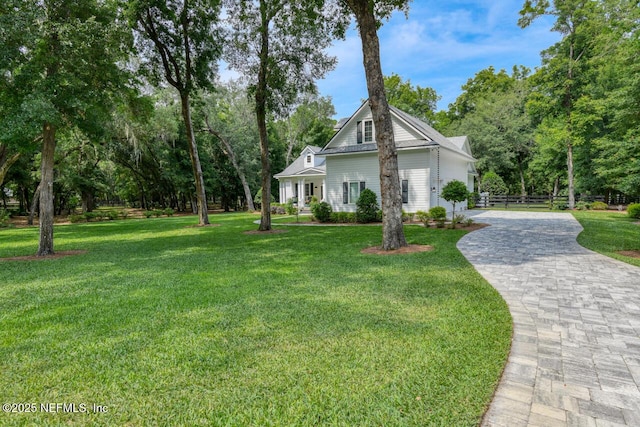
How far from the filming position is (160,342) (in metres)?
3.49

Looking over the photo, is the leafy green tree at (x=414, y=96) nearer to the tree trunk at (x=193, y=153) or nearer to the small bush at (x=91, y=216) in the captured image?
the tree trunk at (x=193, y=153)

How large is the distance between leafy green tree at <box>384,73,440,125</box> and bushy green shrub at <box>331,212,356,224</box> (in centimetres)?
2937

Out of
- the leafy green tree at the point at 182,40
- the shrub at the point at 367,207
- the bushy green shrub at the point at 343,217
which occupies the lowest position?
the bushy green shrub at the point at 343,217

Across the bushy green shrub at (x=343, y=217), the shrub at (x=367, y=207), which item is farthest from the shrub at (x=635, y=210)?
the bushy green shrub at (x=343, y=217)

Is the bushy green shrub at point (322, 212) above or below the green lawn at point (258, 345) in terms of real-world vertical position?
above

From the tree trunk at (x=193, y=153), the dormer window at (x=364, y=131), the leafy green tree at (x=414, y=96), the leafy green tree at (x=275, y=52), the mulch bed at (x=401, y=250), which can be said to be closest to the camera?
the mulch bed at (x=401, y=250)

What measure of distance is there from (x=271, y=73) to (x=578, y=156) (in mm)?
26543

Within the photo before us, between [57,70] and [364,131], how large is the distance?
1397 centimetres

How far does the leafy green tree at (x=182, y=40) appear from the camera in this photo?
44.1 feet

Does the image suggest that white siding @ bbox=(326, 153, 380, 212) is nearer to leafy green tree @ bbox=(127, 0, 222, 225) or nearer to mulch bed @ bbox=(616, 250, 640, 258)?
leafy green tree @ bbox=(127, 0, 222, 225)

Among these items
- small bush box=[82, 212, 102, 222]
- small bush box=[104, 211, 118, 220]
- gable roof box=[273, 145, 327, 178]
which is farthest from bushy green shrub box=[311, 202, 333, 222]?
small bush box=[82, 212, 102, 222]

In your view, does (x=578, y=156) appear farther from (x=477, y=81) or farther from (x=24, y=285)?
(x=24, y=285)

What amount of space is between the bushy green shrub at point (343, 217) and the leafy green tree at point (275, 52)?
4.63 metres

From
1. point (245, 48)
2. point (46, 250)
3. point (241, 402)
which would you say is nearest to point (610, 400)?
point (241, 402)
